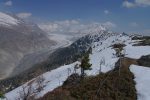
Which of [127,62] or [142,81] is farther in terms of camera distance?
[127,62]

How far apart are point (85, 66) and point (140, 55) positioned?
126 ft

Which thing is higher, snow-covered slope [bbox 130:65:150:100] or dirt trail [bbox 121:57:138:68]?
dirt trail [bbox 121:57:138:68]

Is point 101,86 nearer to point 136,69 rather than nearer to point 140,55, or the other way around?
point 136,69

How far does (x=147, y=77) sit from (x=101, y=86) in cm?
1535

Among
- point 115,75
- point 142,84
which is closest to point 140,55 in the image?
point 115,75

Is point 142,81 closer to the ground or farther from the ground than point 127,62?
closer to the ground

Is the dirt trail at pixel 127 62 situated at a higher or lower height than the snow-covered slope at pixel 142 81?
higher

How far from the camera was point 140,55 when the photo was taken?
161 m

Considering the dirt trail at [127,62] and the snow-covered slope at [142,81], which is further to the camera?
the dirt trail at [127,62]

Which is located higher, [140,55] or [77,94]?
Answer: [140,55]

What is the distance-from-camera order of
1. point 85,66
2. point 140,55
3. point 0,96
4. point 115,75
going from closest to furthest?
1. point 0,96
2. point 115,75
3. point 85,66
4. point 140,55

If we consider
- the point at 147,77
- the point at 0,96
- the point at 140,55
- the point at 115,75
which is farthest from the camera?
the point at 140,55

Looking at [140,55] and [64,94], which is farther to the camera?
[140,55]

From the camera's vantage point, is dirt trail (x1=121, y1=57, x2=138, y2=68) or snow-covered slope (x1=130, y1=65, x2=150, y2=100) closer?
snow-covered slope (x1=130, y1=65, x2=150, y2=100)
